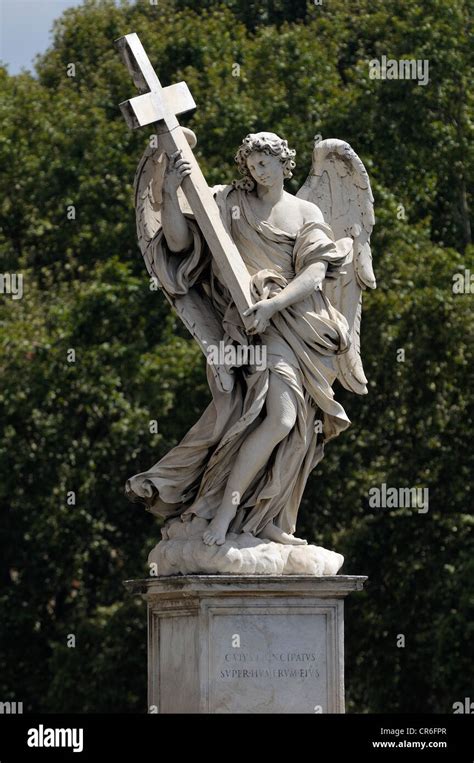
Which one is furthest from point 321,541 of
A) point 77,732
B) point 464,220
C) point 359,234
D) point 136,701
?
point 77,732

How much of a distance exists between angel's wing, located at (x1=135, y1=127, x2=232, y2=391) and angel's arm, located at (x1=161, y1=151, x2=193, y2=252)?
0.10m

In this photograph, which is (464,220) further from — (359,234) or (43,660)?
(359,234)

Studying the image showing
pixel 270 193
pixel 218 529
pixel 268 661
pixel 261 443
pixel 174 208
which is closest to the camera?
pixel 268 661

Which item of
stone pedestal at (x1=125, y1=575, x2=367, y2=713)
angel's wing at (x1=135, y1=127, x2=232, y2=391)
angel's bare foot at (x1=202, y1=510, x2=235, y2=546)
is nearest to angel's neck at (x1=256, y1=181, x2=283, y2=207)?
angel's wing at (x1=135, y1=127, x2=232, y2=391)

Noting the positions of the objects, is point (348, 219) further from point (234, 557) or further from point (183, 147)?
point (234, 557)

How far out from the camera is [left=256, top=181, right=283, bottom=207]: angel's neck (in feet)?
56.3

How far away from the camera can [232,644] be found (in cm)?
1639

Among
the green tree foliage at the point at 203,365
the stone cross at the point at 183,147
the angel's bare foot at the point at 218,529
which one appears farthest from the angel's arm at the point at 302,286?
the green tree foliage at the point at 203,365

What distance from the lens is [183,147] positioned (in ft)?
Answer: 56.0

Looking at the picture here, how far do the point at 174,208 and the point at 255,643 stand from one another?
3.04 metres

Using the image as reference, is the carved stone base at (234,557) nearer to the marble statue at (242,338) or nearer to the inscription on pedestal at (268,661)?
the marble statue at (242,338)

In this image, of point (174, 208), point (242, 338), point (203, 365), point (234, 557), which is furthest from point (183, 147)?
point (203, 365)

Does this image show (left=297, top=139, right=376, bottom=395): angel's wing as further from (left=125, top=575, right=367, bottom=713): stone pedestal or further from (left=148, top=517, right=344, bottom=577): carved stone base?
(left=125, top=575, right=367, bottom=713): stone pedestal

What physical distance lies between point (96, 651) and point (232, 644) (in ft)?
46.9
